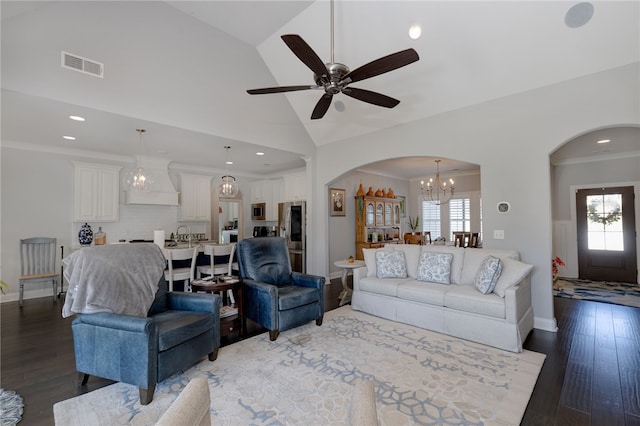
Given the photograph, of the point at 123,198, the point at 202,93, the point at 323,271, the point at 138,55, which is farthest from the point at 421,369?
the point at 123,198

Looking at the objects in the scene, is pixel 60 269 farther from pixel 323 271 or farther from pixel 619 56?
pixel 619 56

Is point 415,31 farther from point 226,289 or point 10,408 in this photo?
point 10,408

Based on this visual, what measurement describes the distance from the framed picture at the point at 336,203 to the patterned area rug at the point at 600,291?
181 inches

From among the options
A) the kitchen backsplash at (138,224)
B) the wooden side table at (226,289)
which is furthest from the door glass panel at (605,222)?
the kitchen backsplash at (138,224)

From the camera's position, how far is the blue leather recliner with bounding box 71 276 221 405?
2234 mm

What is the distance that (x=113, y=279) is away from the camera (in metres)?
2.62

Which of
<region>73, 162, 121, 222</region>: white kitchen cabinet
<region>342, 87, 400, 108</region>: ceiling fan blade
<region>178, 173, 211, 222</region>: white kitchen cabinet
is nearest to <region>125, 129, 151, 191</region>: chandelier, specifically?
<region>73, 162, 121, 222</region>: white kitchen cabinet

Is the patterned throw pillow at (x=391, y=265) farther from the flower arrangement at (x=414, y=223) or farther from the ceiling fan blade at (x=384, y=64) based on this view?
the flower arrangement at (x=414, y=223)

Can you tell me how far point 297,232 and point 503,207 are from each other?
4.34 meters

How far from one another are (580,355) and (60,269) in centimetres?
806

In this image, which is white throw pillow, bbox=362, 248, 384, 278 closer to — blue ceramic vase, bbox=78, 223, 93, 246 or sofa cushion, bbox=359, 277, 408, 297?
sofa cushion, bbox=359, 277, 408, 297

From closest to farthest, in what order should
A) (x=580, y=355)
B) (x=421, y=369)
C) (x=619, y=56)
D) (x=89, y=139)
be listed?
(x=421, y=369)
(x=580, y=355)
(x=619, y=56)
(x=89, y=139)

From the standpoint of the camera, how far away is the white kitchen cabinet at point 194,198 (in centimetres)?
724

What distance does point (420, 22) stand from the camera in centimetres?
368
